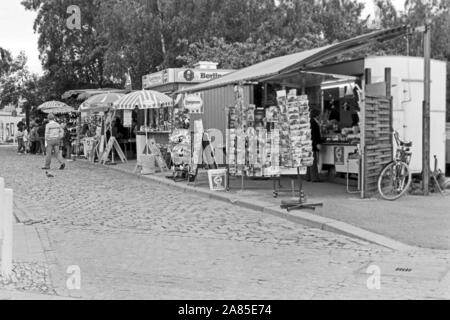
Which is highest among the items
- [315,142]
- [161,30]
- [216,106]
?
[161,30]

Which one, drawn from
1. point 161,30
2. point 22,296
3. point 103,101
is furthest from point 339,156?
point 161,30

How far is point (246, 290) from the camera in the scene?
17.4 feet

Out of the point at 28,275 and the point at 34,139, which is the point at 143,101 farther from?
the point at 34,139

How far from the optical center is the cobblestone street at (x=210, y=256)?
5.34 m

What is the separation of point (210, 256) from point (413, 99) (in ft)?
25.3

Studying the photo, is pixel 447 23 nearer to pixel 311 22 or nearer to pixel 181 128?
pixel 311 22

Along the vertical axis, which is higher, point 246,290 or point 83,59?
point 83,59

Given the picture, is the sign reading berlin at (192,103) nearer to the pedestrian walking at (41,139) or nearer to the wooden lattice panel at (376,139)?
the wooden lattice panel at (376,139)

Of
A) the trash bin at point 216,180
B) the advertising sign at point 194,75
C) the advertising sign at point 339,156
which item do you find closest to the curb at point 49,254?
the trash bin at point 216,180

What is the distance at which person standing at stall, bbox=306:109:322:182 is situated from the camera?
533 inches

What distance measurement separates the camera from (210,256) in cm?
673

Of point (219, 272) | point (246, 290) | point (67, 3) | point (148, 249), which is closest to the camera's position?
point (246, 290)
